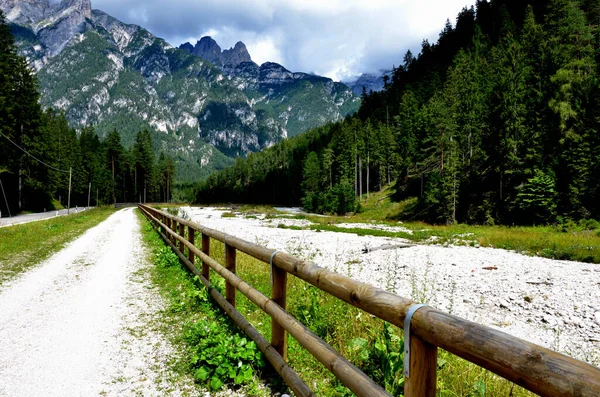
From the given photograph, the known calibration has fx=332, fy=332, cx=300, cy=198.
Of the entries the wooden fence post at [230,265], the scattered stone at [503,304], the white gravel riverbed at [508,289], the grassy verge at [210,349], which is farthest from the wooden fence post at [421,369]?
the scattered stone at [503,304]

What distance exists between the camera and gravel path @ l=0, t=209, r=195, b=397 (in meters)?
3.86

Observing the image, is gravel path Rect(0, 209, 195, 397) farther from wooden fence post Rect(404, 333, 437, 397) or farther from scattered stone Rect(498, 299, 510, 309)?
scattered stone Rect(498, 299, 510, 309)

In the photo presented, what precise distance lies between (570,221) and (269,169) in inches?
4505

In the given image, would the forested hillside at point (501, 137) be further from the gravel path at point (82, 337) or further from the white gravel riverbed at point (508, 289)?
the gravel path at point (82, 337)

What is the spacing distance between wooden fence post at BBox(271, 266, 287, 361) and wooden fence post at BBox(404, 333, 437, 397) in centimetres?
217

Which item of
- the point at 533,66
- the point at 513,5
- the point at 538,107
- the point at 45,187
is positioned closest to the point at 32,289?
the point at 538,107

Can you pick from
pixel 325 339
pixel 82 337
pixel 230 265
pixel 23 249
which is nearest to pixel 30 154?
pixel 23 249

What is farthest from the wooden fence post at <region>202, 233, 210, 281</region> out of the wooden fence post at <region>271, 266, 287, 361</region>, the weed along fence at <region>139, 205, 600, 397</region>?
the weed along fence at <region>139, 205, 600, 397</region>

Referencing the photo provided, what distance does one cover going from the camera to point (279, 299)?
4035 mm

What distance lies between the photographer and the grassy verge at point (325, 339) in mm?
3695

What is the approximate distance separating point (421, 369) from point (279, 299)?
7.63 feet

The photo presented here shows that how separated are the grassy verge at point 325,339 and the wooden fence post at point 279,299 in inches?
13.1

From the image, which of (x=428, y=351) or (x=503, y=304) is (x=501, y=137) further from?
(x=428, y=351)

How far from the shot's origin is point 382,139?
83375mm
